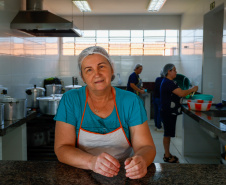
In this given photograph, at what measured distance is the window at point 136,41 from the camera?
268 inches

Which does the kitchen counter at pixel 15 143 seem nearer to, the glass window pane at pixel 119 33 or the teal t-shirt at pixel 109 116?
the teal t-shirt at pixel 109 116

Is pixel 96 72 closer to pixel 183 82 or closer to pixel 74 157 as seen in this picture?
pixel 74 157

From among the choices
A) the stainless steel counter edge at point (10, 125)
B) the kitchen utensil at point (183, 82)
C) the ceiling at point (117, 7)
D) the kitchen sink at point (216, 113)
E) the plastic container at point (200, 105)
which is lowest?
the stainless steel counter edge at point (10, 125)

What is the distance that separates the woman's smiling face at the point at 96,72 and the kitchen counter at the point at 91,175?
474 millimetres

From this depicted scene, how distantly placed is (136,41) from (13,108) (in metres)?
4.85

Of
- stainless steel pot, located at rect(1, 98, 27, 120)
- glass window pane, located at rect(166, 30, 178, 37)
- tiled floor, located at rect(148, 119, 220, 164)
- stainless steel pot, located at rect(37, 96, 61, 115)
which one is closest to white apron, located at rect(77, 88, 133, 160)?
stainless steel pot, located at rect(1, 98, 27, 120)

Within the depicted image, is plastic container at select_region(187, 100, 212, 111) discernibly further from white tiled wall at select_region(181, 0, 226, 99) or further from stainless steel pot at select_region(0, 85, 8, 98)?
stainless steel pot at select_region(0, 85, 8, 98)

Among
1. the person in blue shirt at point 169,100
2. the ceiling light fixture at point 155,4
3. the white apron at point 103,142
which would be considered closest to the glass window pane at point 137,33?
the ceiling light fixture at point 155,4

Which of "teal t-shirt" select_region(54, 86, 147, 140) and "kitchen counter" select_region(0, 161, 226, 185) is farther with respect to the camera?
"teal t-shirt" select_region(54, 86, 147, 140)

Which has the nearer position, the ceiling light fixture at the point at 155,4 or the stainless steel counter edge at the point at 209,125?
the stainless steel counter edge at the point at 209,125

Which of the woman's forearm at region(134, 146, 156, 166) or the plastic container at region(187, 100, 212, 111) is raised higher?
the plastic container at region(187, 100, 212, 111)

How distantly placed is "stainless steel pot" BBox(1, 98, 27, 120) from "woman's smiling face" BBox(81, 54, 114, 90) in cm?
129

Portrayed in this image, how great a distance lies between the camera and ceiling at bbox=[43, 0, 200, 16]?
534 cm

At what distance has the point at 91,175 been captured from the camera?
1.03 metres
